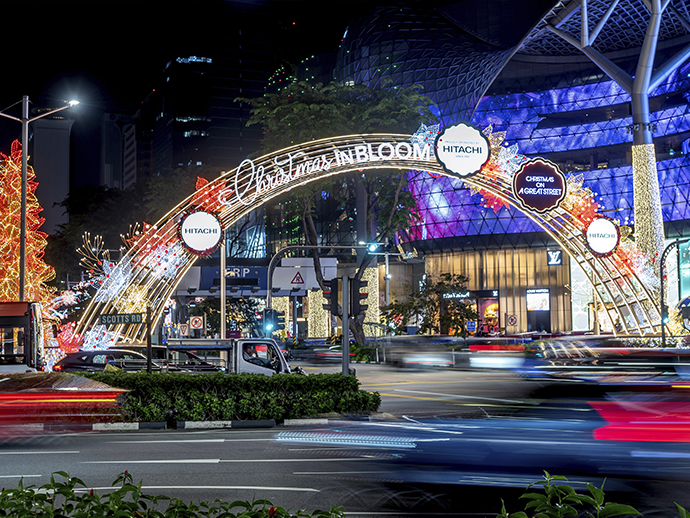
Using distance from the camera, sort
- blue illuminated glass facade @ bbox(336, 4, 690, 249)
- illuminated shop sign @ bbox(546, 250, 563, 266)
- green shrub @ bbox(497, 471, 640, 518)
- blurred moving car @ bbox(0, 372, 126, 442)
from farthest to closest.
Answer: blue illuminated glass facade @ bbox(336, 4, 690, 249) < illuminated shop sign @ bbox(546, 250, 563, 266) < blurred moving car @ bbox(0, 372, 126, 442) < green shrub @ bbox(497, 471, 640, 518)

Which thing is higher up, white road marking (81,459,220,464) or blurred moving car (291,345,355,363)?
white road marking (81,459,220,464)

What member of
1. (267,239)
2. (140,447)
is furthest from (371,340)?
(267,239)

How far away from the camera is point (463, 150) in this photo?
28.2 metres

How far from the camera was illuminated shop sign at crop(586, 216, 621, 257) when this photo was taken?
3016 cm

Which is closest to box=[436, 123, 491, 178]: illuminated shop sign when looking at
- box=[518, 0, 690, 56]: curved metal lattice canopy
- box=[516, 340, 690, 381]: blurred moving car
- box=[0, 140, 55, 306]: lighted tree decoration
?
box=[516, 340, 690, 381]: blurred moving car

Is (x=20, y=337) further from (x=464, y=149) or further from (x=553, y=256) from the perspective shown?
(x=553, y=256)

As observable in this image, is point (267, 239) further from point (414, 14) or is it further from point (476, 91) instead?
point (476, 91)

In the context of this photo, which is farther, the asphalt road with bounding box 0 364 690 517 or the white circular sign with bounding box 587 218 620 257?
the white circular sign with bounding box 587 218 620 257

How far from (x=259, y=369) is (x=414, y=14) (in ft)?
249

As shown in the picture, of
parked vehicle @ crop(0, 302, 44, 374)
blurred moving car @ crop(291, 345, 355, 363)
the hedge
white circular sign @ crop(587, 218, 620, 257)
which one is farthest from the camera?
blurred moving car @ crop(291, 345, 355, 363)

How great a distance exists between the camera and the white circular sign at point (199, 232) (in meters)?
26.9

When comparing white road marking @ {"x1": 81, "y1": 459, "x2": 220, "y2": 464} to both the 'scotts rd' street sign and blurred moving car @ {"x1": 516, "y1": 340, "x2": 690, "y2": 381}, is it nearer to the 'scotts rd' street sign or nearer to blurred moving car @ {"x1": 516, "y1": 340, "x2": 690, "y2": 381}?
blurred moving car @ {"x1": 516, "y1": 340, "x2": 690, "y2": 381}

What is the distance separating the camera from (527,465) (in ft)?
37.0

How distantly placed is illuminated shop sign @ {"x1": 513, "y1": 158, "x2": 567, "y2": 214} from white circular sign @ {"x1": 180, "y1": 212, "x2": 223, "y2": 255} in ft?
38.2
